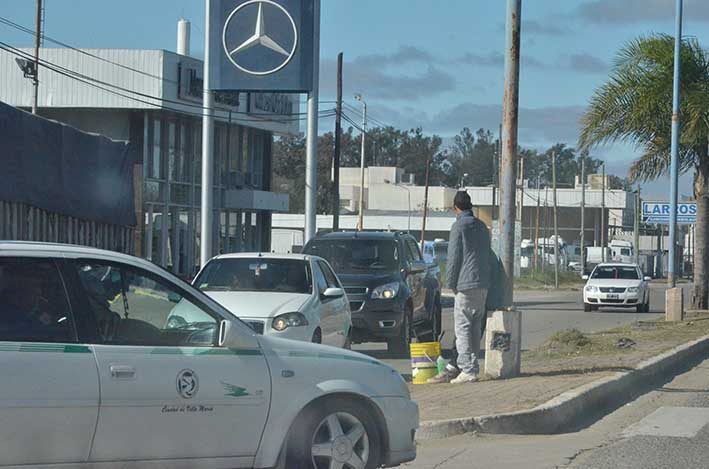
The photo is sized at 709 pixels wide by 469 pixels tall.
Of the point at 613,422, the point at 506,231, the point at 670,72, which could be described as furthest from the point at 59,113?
the point at 613,422

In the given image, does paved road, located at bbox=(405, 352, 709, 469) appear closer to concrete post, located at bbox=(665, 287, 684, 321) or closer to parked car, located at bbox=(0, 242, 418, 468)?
parked car, located at bbox=(0, 242, 418, 468)

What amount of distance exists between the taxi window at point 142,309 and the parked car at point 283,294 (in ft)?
18.8

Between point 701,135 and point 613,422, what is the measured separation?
59.2 ft

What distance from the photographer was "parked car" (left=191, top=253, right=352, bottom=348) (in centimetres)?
1278

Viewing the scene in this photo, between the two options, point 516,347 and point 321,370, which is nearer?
point 321,370

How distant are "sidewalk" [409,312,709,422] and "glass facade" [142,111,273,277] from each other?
79.3 feet

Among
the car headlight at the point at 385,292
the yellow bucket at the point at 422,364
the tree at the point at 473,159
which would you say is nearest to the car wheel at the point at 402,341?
the car headlight at the point at 385,292

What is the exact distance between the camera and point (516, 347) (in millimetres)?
12789

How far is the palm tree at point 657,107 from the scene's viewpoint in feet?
92.3

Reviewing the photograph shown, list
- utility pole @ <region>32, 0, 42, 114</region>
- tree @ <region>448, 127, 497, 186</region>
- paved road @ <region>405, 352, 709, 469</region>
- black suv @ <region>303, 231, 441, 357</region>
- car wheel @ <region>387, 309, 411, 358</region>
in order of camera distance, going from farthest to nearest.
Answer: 1. tree @ <region>448, 127, 497, 186</region>
2. utility pole @ <region>32, 0, 42, 114</region>
3. car wheel @ <region>387, 309, 411, 358</region>
4. black suv @ <region>303, 231, 441, 357</region>
5. paved road @ <region>405, 352, 709, 469</region>

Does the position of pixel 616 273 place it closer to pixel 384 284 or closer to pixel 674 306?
pixel 674 306

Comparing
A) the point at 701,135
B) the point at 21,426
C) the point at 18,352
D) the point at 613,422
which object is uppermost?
the point at 701,135

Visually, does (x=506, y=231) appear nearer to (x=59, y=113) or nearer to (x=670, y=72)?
(x=670, y=72)

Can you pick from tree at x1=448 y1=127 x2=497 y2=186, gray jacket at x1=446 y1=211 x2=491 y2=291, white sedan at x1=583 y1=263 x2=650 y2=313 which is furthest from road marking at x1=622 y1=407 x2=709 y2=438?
tree at x1=448 y1=127 x2=497 y2=186
